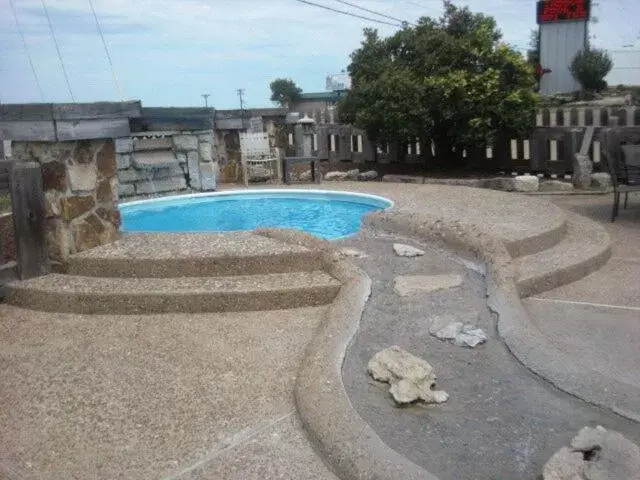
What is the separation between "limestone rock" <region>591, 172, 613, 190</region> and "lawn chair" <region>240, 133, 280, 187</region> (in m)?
5.15

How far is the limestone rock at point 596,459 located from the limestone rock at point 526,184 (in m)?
8.29

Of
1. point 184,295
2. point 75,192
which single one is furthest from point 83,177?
point 184,295

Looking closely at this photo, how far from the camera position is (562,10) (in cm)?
2691

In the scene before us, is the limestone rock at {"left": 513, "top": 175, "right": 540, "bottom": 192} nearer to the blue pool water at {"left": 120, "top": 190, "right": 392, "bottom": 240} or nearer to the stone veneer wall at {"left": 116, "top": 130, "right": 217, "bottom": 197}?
the blue pool water at {"left": 120, "top": 190, "right": 392, "bottom": 240}

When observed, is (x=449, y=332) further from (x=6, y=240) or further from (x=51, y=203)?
(x=6, y=240)

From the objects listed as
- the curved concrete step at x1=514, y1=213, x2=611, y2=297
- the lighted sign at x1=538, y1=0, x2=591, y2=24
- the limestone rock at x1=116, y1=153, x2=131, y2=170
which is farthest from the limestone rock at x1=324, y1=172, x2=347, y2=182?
the lighted sign at x1=538, y1=0, x2=591, y2=24

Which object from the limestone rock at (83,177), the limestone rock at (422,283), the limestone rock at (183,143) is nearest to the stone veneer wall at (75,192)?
the limestone rock at (83,177)

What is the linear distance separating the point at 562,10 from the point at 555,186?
18953 millimetres

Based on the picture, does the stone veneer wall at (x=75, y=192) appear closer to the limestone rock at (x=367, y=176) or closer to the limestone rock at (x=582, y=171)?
the limestone rock at (x=367, y=176)

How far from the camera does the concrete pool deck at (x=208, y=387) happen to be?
9.59ft

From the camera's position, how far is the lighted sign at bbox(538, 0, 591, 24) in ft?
87.5

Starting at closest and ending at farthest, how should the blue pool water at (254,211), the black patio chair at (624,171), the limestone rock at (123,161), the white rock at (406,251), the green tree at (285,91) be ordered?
the white rock at (406,251) → the black patio chair at (624,171) → the blue pool water at (254,211) → the limestone rock at (123,161) → the green tree at (285,91)

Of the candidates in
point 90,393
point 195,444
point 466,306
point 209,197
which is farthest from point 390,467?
point 209,197

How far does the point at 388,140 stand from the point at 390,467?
31.7ft
